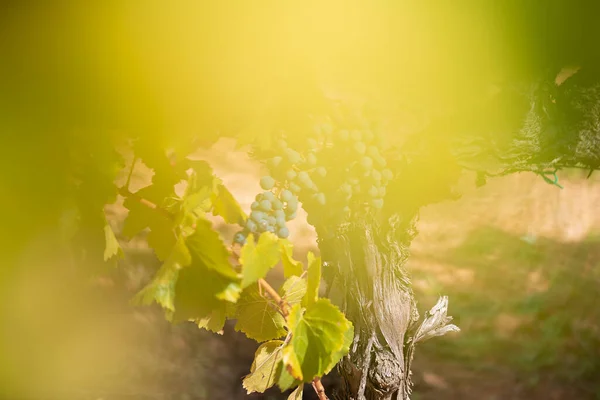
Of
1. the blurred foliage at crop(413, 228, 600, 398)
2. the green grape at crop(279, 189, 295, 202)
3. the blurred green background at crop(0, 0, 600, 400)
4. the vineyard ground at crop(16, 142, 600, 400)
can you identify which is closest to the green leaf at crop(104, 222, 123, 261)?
the blurred green background at crop(0, 0, 600, 400)

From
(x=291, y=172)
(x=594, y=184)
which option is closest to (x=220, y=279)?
(x=291, y=172)

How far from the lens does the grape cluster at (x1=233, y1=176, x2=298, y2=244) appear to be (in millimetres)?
394

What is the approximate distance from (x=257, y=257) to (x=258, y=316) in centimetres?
11

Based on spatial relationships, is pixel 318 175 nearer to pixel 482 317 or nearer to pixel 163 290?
pixel 163 290

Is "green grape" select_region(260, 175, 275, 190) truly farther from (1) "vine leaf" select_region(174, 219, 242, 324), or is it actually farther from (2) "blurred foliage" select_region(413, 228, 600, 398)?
(2) "blurred foliage" select_region(413, 228, 600, 398)

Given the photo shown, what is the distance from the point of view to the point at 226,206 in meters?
0.40

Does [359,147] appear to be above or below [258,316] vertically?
above

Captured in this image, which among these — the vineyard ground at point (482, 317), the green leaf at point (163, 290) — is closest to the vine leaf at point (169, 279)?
the green leaf at point (163, 290)

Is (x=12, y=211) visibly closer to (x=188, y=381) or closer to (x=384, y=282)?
(x=384, y=282)

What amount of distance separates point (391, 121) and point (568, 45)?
19cm

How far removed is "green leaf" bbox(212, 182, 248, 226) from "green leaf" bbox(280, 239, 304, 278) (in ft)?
0.13

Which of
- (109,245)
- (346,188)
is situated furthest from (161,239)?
(346,188)

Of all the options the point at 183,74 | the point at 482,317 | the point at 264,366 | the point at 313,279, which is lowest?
the point at 482,317

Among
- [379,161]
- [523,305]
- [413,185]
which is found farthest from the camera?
[523,305]
